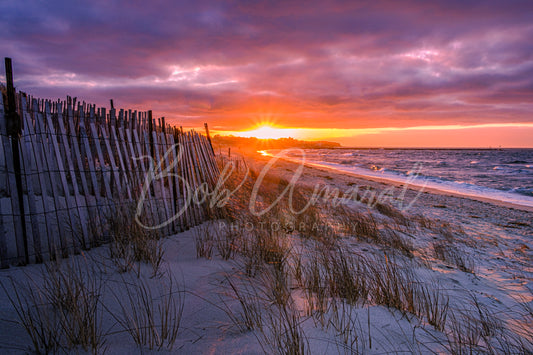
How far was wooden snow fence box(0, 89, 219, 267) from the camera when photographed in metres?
3.29

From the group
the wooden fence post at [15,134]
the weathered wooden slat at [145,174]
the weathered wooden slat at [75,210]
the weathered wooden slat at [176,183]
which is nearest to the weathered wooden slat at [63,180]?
the weathered wooden slat at [75,210]

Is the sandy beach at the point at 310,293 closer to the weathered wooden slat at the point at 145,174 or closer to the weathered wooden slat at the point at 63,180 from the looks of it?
the weathered wooden slat at the point at 63,180

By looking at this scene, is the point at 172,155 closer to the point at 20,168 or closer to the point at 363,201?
the point at 20,168

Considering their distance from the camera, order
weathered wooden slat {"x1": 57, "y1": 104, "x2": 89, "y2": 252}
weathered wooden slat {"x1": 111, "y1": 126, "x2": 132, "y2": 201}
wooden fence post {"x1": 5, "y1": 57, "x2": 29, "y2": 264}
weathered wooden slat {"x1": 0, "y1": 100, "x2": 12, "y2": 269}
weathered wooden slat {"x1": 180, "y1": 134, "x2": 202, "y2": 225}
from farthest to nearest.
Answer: weathered wooden slat {"x1": 180, "y1": 134, "x2": 202, "y2": 225} → weathered wooden slat {"x1": 111, "y1": 126, "x2": 132, "y2": 201} → weathered wooden slat {"x1": 57, "y1": 104, "x2": 89, "y2": 252} → wooden fence post {"x1": 5, "y1": 57, "x2": 29, "y2": 264} → weathered wooden slat {"x1": 0, "y1": 100, "x2": 12, "y2": 269}

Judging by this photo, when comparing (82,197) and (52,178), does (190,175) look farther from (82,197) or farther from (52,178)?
(52,178)

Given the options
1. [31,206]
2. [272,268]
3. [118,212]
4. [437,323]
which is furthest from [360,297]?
[31,206]

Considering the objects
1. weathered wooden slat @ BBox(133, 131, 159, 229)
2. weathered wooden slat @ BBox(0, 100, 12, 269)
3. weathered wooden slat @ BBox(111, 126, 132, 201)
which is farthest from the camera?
weathered wooden slat @ BBox(133, 131, 159, 229)

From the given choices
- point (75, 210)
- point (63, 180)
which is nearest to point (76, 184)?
point (63, 180)

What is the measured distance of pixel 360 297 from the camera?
2709mm

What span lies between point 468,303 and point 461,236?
3906 millimetres

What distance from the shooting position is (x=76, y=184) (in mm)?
3676

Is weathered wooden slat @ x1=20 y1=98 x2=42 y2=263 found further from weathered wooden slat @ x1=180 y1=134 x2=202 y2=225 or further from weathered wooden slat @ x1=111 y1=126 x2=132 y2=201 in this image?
weathered wooden slat @ x1=180 y1=134 x2=202 y2=225

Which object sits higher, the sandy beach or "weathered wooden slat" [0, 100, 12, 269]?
"weathered wooden slat" [0, 100, 12, 269]

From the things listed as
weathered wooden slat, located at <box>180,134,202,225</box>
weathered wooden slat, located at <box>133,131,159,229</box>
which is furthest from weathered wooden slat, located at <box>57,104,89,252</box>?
weathered wooden slat, located at <box>180,134,202,225</box>
